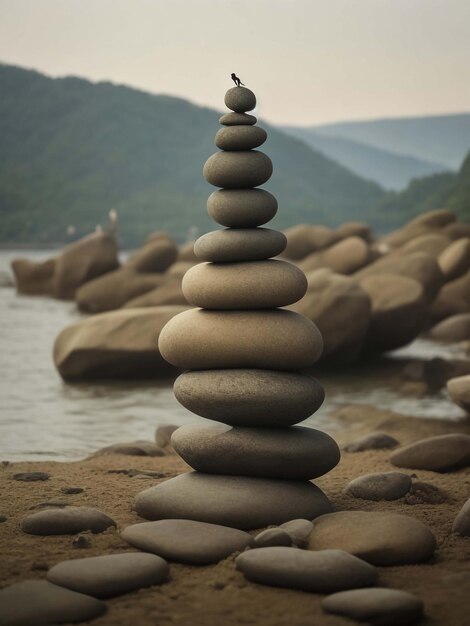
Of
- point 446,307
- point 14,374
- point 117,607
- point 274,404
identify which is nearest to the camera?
point 117,607

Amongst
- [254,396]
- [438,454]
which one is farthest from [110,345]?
[254,396]

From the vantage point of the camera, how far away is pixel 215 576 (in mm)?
5684

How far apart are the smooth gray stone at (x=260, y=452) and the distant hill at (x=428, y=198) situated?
186ft

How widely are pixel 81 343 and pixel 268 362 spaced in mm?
8368

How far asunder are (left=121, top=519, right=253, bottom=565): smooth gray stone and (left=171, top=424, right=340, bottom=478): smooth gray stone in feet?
2.37

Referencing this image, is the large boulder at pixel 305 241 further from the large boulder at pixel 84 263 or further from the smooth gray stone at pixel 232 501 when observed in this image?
the smooth gray stone at pixel 232 501

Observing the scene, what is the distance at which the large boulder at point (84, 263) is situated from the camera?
98.4 ft

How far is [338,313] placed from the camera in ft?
54.0

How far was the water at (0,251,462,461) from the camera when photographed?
11.4 metres

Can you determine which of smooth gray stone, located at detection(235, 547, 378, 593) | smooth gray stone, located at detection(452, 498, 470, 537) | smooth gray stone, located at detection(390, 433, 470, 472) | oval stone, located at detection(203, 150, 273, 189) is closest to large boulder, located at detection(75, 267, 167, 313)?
smooth gray stone, located at detection(390, 433, 470, 472)

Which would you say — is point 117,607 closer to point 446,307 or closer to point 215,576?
point 215,576

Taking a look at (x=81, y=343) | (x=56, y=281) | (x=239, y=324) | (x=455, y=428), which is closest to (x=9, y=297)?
(x=56, y=281)

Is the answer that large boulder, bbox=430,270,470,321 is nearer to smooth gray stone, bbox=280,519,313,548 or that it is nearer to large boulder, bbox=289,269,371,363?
large boulder, bbox=289,269,371,363

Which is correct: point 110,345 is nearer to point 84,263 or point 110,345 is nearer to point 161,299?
point 161,299
